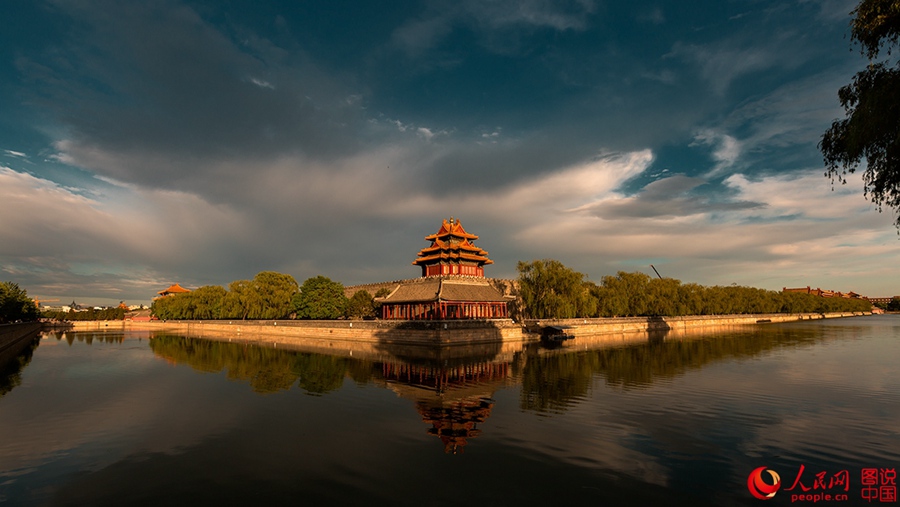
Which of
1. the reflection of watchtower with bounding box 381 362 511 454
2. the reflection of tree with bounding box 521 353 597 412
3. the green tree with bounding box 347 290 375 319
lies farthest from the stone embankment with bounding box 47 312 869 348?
the reflection of watchtower with bounding box 381 362 511 454

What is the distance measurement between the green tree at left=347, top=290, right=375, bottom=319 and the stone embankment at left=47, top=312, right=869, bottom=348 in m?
7.23

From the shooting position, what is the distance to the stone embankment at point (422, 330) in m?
43.5

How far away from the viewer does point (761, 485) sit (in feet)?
33.4

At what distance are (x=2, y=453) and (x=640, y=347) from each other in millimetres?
45040

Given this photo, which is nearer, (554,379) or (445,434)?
(445,434)

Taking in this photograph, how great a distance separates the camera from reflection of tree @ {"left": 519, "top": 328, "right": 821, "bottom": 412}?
2100 centimetres

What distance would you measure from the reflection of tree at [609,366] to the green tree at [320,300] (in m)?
32.2

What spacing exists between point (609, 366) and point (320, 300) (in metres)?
41.1

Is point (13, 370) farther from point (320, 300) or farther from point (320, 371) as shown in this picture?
point (320, 300)

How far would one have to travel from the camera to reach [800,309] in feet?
394

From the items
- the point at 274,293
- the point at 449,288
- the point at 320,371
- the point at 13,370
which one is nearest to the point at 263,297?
the point at 274,293

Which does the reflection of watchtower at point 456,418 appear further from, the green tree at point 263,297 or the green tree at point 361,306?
the green tree at point 263,297

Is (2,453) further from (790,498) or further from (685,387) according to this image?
(685,387)

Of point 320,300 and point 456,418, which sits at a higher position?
point 320,300
